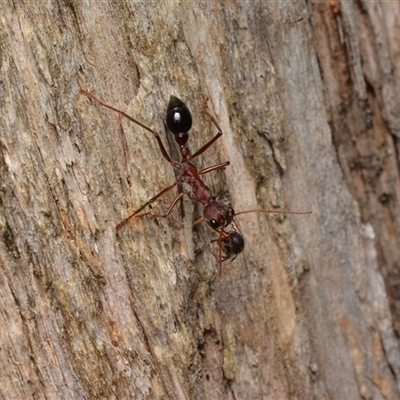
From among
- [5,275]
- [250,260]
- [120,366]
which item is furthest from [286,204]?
[5,275]

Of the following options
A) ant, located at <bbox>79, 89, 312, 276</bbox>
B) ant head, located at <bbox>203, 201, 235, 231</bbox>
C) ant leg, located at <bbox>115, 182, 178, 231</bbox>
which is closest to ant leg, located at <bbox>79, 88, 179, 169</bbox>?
ant, located at <bbox>79, 89, 312, 276</bbox>

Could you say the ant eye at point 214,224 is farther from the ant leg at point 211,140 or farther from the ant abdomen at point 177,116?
the ant abdomen at point 177,116

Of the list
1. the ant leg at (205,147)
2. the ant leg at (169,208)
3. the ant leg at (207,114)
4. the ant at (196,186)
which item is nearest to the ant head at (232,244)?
the ant at (196,186)

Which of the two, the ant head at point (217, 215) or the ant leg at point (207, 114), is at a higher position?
the ant leg at point (207, 114)

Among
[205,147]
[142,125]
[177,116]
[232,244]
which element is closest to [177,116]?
[177,116]

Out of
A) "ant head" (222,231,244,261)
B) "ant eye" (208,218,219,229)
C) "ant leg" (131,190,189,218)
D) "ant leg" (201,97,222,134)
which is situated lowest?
"ant head" (222,231,244,261)

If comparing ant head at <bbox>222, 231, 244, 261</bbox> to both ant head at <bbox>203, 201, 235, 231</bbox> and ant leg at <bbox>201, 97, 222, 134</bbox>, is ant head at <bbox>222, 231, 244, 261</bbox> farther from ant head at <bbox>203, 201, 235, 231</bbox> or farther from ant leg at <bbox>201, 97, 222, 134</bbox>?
ant leg at <bbox>201, 97, 222, 134</bbox>

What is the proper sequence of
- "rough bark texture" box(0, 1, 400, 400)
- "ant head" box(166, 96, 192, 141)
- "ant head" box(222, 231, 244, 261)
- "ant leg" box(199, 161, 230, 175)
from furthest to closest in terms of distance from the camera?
"ant leg" box(199, 161, 230, 175) → "ant head" box(222, 231, 244, 261) → "ant head" box(166, 96, 192, 141) → "rough bark texture" box(0, 1, 400, 400)

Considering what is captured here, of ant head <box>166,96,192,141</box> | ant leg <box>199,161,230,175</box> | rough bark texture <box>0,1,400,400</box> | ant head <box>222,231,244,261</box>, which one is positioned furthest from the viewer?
ant leg <box>199,161,230,175</box>
